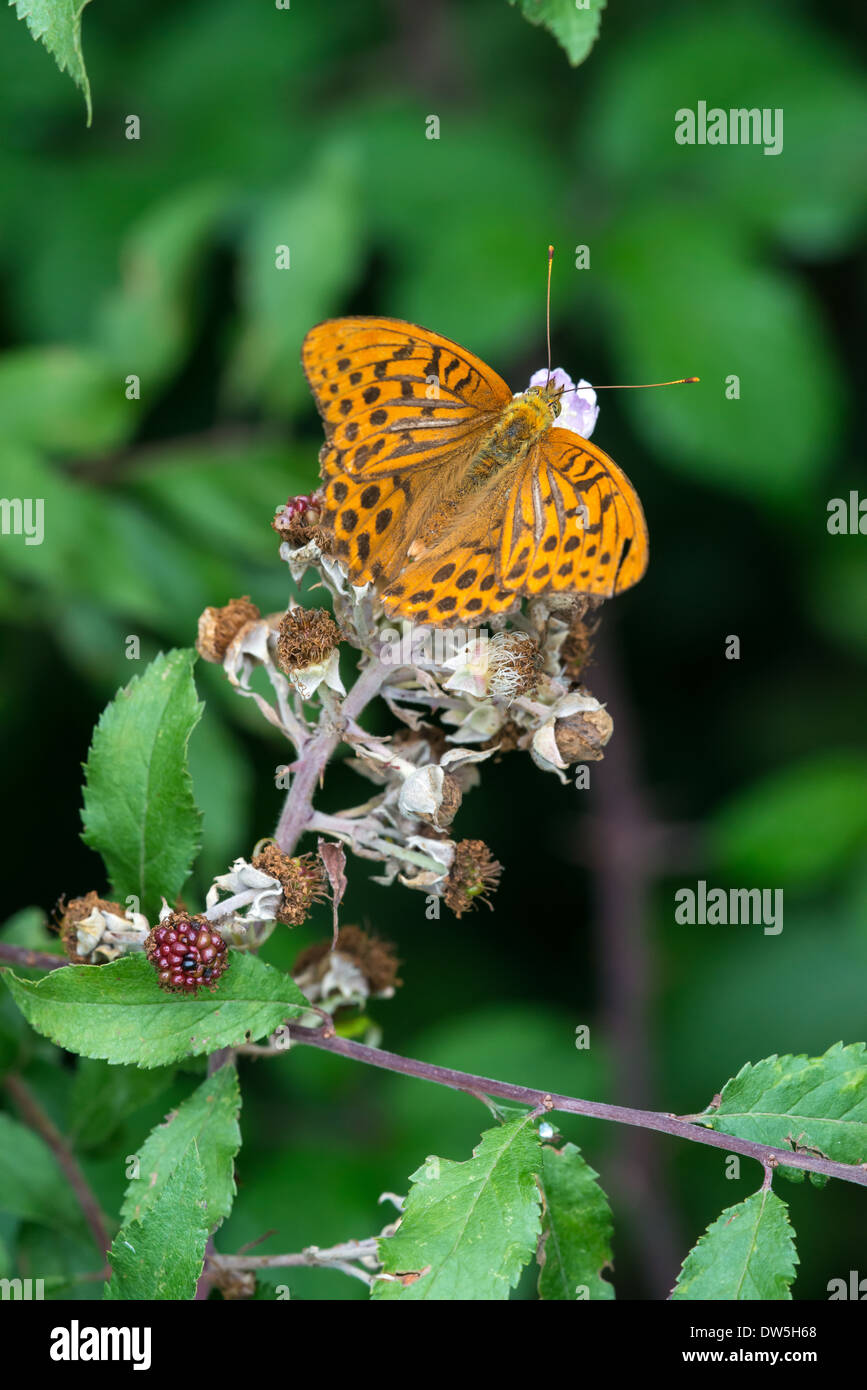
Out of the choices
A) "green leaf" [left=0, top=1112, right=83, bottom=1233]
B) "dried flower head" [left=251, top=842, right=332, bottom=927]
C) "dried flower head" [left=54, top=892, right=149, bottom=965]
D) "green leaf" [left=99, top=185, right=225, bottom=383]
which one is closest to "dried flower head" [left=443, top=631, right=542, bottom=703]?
"dried flower head" [left=251, top=842, right=332, bottom=927]

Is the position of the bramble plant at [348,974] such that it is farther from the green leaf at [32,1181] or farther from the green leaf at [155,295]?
the green leaf at [155,295]

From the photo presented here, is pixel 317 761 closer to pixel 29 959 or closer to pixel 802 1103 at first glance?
pixel 29 959

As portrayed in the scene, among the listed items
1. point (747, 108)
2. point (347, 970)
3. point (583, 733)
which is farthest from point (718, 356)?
point (347, 970)

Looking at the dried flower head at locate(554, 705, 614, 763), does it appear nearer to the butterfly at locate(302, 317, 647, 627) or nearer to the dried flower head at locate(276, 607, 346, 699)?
the butterfly at locate(302, 317, 647, 627)

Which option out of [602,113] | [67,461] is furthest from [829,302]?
[67,461]

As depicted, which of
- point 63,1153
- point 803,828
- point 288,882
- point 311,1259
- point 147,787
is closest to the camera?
point 288,882

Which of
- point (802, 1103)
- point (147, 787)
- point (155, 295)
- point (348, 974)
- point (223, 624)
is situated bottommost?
point (802, 1103)
